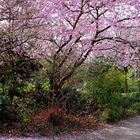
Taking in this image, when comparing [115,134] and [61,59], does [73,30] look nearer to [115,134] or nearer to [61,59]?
[61,59]

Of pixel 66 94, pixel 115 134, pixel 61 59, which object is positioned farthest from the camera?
pixel 66 94

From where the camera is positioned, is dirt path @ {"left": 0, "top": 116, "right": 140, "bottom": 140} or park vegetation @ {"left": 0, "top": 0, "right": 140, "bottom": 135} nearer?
dirt path @ {"left": 0, "top": 116, "right": 140, "bottom": 140}

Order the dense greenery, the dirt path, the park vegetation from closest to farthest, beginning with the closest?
the dirt path → the park vegetation → the dense greenery

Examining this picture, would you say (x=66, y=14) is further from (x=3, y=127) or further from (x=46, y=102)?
(x=3, y=127)

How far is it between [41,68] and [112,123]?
116 inches

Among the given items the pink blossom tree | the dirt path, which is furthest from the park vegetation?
the dirt path

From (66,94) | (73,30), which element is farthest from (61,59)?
(66,94)

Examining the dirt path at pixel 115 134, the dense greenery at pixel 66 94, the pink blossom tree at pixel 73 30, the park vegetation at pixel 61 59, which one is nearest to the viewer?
the dirt path at pixel 115 134

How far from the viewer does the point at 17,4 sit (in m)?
10.9

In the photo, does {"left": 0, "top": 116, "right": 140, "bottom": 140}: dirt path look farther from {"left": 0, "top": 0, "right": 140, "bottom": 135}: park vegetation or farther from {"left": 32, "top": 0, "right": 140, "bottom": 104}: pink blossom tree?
{"left": 32, "top": 0, "right": 140, "bottom": 104}: pink blossom tree

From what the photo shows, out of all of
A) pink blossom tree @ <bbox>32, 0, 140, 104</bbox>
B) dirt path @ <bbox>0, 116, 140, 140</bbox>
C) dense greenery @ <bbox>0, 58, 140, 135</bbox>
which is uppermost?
pink blossom tree @ <bbox>32, 0, 140, 104</bbox>

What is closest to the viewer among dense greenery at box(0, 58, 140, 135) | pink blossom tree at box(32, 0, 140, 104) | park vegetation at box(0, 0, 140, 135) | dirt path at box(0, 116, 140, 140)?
dirt path at box(0, 116, 140, 140)

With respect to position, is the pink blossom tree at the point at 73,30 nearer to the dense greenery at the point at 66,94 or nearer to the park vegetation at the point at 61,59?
the park vegetation at the point at 61,59

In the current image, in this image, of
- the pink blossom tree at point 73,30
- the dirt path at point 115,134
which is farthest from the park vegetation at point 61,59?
the dirt path at point 115,134
